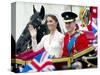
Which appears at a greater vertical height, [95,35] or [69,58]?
[95,35]

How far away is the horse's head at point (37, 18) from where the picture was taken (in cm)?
148

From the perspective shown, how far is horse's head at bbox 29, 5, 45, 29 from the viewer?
1.48 metres

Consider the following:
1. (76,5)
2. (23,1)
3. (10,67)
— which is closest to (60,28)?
(76,5)

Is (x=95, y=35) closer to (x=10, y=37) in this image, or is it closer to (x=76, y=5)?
(x=76, y=5)

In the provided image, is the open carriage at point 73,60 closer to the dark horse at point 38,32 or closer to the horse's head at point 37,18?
the dark horse at point 38,32

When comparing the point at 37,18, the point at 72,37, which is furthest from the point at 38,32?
the point at 72,37

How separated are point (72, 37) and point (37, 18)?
0.95 feet

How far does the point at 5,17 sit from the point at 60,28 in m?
0.38

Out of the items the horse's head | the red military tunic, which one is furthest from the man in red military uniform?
the horse's head

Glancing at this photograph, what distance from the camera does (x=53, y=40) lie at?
5.04 feet

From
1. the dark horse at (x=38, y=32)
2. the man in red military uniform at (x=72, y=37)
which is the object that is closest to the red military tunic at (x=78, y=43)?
the man in red military uniform at (x=72, y=37)

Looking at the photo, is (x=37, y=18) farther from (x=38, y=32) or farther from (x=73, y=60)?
(x=73, y=60)

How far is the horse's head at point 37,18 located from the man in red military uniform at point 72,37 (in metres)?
0.16

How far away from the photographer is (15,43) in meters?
1.44
